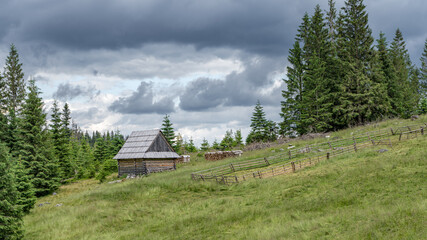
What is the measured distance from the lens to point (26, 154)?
36594 millimetres

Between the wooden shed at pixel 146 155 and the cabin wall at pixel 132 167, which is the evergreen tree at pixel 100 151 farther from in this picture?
the cabin wall at pixel 132 167

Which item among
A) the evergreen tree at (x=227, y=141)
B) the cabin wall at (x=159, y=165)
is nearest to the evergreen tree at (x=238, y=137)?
the evergreen tree at (x=227, y=141)

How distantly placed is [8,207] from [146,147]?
30008 millimetres

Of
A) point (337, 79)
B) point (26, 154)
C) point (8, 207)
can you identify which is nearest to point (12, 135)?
point (26, 154)

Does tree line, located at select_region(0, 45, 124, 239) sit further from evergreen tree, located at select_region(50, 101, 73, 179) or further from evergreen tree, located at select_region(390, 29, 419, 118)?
evergreen tree, located at select_region(390, 29, 419, 118)

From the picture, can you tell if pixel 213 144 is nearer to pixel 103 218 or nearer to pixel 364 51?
pixel 364 51

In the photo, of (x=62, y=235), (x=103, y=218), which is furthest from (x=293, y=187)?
(x=62, y=235)

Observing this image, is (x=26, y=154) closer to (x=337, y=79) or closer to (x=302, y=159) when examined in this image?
(x=302, y=159)

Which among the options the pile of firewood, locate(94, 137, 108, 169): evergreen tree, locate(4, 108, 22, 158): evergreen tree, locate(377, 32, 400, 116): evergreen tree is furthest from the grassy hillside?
locate(94, 137, 108, 169): evergreen tree

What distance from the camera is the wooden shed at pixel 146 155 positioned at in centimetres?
4375

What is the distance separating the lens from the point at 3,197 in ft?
48.9

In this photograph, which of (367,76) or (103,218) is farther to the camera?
(367,76)

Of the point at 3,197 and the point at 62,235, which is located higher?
the point at 3,197

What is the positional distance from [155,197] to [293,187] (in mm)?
11251
